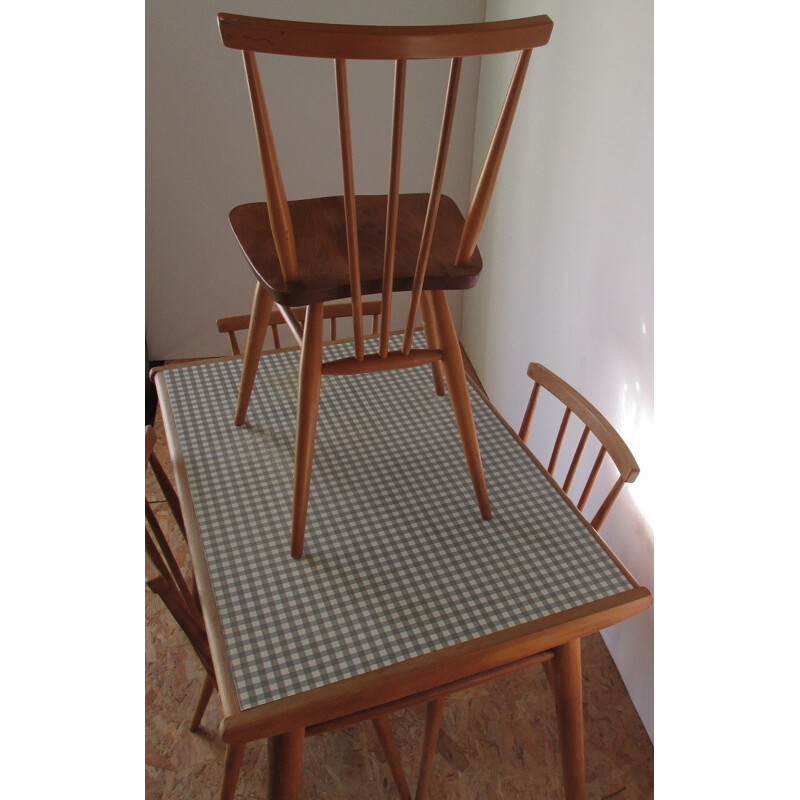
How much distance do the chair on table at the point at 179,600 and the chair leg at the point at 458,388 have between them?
45 centimetres

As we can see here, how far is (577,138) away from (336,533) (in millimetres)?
1324

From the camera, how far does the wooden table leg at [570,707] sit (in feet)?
4.64

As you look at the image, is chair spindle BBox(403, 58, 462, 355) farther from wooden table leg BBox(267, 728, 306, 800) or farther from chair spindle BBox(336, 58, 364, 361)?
wooden table leg BBox(267, 728, 306, 800)

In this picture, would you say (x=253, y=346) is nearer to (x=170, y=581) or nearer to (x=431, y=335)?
(x=431, y=335)

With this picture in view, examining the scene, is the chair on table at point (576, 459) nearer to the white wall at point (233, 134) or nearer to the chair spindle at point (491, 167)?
the chair spindle at point (491, 167)

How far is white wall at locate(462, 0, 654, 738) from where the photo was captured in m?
1.81

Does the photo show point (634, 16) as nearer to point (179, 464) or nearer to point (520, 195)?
point (520, 195)

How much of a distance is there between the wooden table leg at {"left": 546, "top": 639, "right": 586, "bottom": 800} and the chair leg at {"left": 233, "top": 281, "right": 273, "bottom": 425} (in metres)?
0.84

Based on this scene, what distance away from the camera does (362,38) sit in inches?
36.9

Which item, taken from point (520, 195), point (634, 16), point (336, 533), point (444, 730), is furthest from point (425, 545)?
point (520, 195)

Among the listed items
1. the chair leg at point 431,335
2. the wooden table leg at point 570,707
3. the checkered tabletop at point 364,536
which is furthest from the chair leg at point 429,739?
the chair leg at point 431,335

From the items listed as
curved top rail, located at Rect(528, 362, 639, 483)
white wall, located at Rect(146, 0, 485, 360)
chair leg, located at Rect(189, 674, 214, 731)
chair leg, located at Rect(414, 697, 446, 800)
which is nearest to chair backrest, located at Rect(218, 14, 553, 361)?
curved top rail, located at Rect(528, 362, 639, 483)
